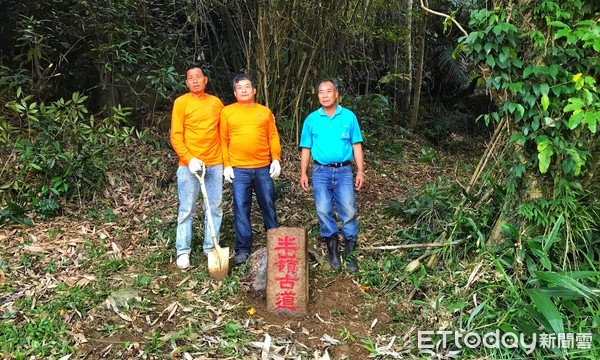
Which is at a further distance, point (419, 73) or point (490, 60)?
point (419, 73)

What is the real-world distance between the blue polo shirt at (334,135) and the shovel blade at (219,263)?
3.37ft

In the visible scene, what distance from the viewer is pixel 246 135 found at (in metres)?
3.42

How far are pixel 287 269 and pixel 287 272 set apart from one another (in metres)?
0.02

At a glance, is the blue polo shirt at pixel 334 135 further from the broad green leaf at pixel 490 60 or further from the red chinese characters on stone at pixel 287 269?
the broad green leaf at pixel 490 60

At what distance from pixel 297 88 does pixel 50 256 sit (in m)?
3.39

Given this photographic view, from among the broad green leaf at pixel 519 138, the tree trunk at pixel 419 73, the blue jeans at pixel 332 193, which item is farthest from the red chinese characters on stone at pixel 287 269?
the tree trunk at pixel 419 73

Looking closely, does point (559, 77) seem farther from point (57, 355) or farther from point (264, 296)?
point (57, 355)

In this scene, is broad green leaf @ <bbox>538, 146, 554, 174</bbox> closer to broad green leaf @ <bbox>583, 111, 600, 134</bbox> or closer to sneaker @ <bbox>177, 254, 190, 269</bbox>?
broad green leaf @ <bbox>583, 111, 600, 134</bbox>

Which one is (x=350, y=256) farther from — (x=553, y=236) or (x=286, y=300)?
(x=553, y=236)

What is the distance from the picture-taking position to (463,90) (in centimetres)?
988

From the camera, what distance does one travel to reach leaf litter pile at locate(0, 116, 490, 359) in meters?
2.74

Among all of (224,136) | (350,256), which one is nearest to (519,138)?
(350,256)

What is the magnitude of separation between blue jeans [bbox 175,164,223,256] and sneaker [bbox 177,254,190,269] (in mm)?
31

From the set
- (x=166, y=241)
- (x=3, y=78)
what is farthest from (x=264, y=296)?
(x=3, y=78)
